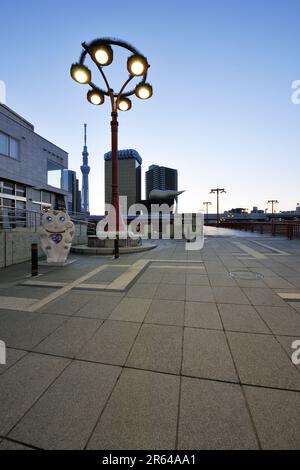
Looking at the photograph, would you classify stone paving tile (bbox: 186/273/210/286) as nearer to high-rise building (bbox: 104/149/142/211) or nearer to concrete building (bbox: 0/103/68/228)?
concrete building (bbox: 0/103/68/228)

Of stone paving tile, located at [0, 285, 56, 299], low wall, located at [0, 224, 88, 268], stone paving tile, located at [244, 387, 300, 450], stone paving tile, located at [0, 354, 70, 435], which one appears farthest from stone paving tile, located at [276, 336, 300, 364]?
low wall, located at [0, 224, 88, 268]

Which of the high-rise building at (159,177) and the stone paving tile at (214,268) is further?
the high-rise building at (159,177)

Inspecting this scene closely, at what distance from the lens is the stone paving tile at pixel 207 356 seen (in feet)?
8.17

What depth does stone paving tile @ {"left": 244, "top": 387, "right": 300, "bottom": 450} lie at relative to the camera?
1709mm

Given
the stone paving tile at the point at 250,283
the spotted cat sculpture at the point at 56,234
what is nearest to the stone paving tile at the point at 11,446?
the stone paving tile at the point at 250,283

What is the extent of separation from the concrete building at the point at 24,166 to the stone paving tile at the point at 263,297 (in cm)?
1856

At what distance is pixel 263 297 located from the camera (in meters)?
4.89

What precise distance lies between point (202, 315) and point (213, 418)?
83.9 inches

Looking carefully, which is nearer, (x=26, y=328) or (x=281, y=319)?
(x=26, y=328)

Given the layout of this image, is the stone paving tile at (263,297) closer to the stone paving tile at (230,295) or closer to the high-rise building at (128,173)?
the stone paving tile at (230,295)

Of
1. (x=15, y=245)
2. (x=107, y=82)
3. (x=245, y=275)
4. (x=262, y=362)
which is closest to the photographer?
(x=262, y=362)

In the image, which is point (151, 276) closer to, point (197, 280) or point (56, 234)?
point (197, 280)

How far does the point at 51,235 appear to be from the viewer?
351 inches

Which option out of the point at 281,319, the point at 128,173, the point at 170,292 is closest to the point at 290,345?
the point at 281,319
